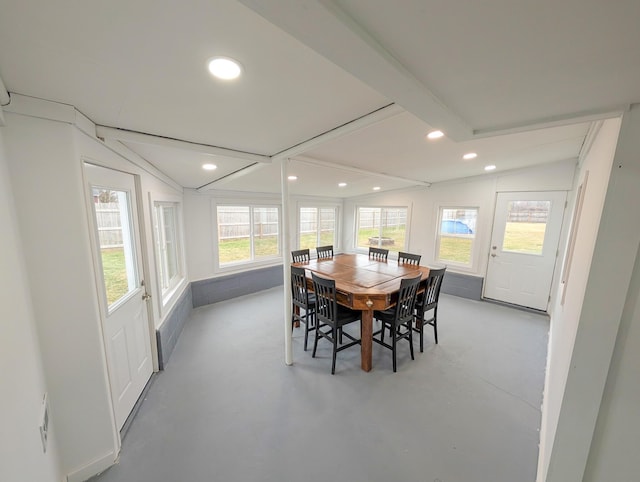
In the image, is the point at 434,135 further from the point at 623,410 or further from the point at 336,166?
the point at 623,410

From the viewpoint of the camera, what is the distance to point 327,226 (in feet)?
20.8

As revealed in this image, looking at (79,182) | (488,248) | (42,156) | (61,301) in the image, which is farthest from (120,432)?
(488,248)

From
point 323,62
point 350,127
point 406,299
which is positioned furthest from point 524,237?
point 323,62

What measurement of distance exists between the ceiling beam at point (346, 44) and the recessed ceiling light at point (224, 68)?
427 millimetres

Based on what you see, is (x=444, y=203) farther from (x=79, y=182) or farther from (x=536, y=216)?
(x=79, y=182)

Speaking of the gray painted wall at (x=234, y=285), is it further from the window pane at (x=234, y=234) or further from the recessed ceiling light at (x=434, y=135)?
the recessed ceiling light at (x=434, y=135)

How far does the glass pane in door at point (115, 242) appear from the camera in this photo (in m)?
1.69

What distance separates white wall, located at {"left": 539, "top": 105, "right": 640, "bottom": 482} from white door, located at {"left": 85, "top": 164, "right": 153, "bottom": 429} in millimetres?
2560

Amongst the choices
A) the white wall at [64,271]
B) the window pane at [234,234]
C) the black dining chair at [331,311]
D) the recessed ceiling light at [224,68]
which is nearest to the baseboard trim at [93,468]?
the white wall at [64,271]

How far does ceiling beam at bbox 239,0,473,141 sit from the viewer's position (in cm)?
53

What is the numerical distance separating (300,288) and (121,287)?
5.66ft

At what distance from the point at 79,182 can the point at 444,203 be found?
16.7ft

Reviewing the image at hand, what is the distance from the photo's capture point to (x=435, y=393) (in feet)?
7.07

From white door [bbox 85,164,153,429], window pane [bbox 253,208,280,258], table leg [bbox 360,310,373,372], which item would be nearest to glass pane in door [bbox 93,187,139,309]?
white door [bbox 85,164,153,429]
